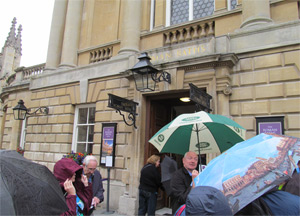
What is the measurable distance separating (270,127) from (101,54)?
261 inches

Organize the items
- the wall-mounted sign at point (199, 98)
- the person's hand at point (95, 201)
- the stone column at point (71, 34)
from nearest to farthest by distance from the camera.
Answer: the person's hand at point (95, 201)
the wall-mounted sign at point (199, 98)
the stone column at point (71, 34)

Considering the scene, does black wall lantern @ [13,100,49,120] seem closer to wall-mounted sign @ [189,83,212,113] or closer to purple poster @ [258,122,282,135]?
wall-mounted sign @ [189,83,212,113]

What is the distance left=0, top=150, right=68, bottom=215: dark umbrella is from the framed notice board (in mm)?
5889

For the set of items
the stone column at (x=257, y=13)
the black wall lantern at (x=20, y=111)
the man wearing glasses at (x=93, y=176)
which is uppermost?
the stone column at (x=257, y=13)

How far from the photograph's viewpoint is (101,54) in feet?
31.5

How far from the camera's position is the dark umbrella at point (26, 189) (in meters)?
1.51

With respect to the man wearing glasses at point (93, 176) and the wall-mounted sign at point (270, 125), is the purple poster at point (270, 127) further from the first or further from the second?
the man wearing glasses at point (93, 176)

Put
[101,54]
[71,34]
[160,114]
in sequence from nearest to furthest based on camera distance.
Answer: [160,114]
[101,54]
[71,34]

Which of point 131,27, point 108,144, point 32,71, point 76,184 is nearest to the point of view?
point 76,184

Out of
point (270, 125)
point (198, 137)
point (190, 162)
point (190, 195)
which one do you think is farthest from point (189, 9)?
point (190, 195)

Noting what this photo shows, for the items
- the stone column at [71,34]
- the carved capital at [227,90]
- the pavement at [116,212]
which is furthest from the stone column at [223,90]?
the stone column at [71,34]

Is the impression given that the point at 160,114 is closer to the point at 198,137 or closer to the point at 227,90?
the point at 227,90

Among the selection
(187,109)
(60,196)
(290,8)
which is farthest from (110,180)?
(290,8)

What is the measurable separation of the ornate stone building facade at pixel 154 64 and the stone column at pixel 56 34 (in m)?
0.04
